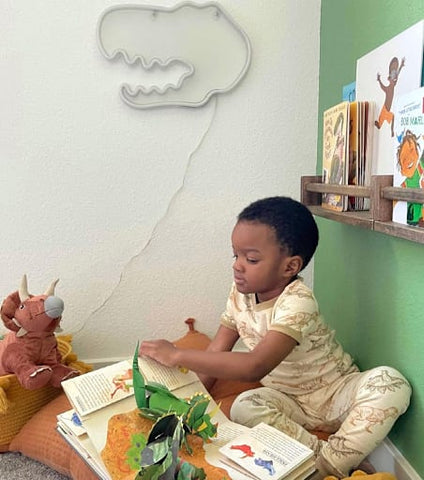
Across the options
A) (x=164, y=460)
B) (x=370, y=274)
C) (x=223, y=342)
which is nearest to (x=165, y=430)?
(x=164, y=460)

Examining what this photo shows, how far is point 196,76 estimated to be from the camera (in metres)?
1.28

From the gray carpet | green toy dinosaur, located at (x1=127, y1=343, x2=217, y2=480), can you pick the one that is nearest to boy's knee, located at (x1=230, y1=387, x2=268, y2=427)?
green toy dinosaur, located at (x1=127, y1=343, x2=217, y2=480)

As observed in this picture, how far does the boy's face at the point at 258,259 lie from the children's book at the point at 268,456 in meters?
0.26

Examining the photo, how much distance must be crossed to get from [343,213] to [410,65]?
28cm

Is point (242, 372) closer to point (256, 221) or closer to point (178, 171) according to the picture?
point (256, 221)

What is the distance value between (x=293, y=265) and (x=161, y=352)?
281 millimetres

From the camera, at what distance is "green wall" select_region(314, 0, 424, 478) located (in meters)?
0.86

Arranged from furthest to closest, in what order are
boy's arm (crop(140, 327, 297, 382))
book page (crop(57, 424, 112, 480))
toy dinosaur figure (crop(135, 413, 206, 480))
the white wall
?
the white wall
boy's arm (crop(140, 327, 297, 382))
book page (crop(57, 424, 112, 480))
toy dinosaur figure (crop(135, 413, 206, 480))

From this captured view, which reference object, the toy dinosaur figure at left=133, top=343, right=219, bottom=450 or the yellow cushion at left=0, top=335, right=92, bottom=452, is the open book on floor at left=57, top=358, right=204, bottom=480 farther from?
the yellow cushion at left=0, top=335, right=92, bottom=452

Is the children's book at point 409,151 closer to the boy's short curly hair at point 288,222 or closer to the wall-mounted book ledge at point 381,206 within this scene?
the wall-mounted book ledge at point 381,206

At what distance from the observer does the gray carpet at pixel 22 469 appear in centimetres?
99

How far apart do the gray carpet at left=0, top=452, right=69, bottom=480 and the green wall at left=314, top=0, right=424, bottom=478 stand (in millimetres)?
623

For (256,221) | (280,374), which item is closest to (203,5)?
(256,221)

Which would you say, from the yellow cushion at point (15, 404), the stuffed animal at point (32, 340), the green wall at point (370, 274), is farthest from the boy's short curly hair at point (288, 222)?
the yellow cushion at point (15, 404)
